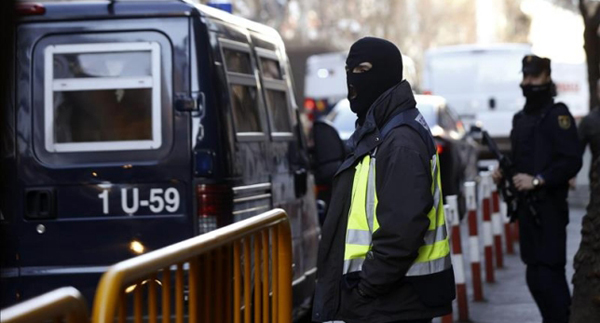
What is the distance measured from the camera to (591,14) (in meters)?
21.4

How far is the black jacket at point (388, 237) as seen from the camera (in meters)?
4.64

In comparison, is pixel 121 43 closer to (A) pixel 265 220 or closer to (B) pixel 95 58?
(B) pixel 95 58

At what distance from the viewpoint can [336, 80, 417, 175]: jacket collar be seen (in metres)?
4.89

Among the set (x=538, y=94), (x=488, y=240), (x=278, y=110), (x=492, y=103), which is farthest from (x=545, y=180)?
(x=492, y=103)

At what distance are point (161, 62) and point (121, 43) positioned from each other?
0.24m

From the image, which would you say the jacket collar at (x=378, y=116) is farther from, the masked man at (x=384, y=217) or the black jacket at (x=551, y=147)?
the black jacket at (x=551, y=147)

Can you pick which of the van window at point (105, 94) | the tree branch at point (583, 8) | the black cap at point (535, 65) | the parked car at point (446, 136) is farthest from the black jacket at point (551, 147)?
the tree branch at point (583, 8)

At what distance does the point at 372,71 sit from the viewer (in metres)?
4.94

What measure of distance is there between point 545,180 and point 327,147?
1965mm

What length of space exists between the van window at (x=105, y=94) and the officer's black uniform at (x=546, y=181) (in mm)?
2226

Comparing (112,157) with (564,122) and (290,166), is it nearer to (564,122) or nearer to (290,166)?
(290,166)

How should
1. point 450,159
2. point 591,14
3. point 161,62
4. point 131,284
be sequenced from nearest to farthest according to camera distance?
point 131,284 → point 161,62 → point 450,159 → point 591,14

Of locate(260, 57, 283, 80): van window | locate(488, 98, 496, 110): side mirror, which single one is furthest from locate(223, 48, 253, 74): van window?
locate(488, 98, 496, 110): side mirror

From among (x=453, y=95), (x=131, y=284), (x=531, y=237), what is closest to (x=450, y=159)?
(x=531, y=237)
